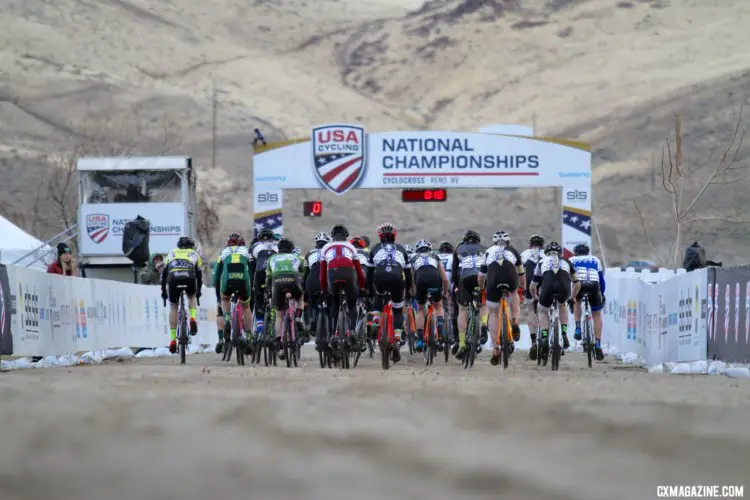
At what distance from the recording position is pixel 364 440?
8.13m

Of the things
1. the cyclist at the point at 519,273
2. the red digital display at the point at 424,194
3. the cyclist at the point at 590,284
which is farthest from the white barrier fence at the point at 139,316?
the red digital display at the point at 424,194

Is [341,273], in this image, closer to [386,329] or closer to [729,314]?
[386,329]

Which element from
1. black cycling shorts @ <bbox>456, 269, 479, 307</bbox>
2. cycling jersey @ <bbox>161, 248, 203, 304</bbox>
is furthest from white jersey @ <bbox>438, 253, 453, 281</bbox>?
cycling jersey @ <bbox>161, 248, 203, 304</bbox>

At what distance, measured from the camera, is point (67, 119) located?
10525cm

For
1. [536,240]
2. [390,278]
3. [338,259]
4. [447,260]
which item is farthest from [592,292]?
[338,259]

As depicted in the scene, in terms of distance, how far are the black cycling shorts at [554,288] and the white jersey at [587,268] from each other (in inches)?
76.5

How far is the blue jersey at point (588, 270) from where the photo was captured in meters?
21.8

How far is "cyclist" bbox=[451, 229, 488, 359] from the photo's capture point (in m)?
21.2

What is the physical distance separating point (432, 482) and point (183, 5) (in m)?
145

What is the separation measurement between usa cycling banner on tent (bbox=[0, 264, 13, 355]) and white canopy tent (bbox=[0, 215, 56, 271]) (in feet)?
62.6

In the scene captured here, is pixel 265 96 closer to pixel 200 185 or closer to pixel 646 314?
pixel 200 185

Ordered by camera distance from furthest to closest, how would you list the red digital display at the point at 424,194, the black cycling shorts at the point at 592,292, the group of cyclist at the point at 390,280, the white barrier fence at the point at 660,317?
1. the red digital display at the point at 424,194
2. the black cycling shorts at the point at 592,292
3. the white barrier fence at the point at 660,317
4. the group of cyclist at the point at 390,280

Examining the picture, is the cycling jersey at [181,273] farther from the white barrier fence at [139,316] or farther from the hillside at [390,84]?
the hillside at [390,84]

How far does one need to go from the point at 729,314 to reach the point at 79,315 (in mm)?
10269
